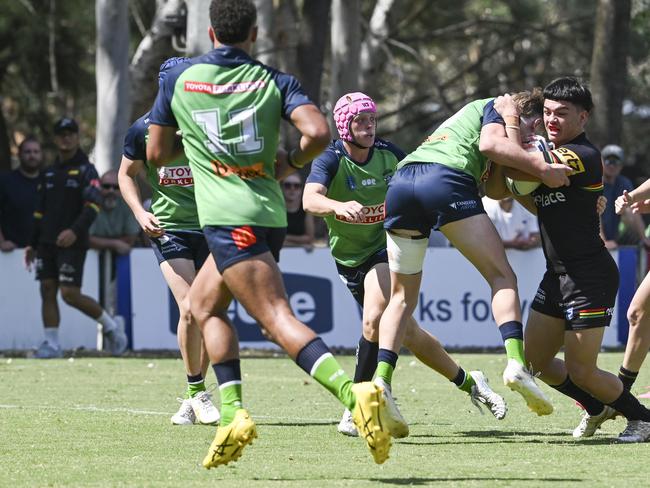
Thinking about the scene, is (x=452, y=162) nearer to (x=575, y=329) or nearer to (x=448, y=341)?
(x=575, y=329)

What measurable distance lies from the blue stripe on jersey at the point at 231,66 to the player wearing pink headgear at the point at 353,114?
2.05m

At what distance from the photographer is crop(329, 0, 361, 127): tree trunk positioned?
1018 inches

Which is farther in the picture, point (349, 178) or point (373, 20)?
point (373, 20)

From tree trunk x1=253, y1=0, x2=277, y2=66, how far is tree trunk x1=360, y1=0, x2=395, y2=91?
27.5 ft

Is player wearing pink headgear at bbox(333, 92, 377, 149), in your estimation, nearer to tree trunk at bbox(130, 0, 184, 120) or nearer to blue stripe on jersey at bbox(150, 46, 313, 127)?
blue stripe on jersey at bbox(150, 46, 313, 127)

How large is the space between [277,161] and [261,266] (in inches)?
22.0

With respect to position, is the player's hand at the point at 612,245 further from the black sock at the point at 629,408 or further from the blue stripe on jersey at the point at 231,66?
the blue stripe on jersey at the point at 231,66

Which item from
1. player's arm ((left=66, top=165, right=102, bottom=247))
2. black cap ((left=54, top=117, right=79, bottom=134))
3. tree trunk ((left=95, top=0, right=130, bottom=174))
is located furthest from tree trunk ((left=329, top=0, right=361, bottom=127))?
black cap ((left=54, top=117, right=79, bottom=134))

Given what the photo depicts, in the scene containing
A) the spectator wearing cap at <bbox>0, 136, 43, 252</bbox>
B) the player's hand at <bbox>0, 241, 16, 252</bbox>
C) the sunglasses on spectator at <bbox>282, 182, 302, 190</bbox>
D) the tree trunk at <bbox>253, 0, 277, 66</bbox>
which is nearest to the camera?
the player's hand at <bbox>0, 241, 16, 252</bbox>

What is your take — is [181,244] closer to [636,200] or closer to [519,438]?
[519,438]

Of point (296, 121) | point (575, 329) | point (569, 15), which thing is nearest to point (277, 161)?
point (296, 121)

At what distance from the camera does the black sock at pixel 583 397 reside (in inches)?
320

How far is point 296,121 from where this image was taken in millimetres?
6426

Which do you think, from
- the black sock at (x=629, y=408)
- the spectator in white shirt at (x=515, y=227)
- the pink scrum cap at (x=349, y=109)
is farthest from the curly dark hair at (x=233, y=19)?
the spectator in white shirt at (x=515, y=227)
